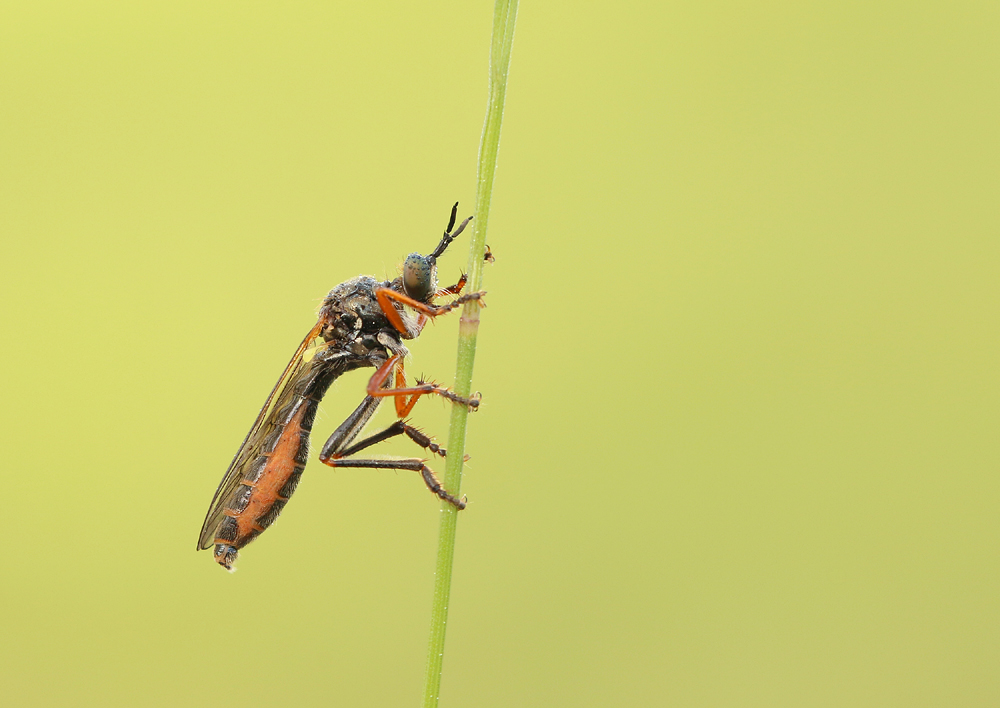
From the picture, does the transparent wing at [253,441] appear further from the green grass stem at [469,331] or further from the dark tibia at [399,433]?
the green grass stem at [469,331]

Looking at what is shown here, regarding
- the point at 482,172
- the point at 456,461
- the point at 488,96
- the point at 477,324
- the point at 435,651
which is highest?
the point at 488,96

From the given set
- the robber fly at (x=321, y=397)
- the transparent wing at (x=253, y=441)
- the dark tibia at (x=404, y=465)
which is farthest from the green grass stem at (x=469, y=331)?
the transparent wing at (x=253, y=441)

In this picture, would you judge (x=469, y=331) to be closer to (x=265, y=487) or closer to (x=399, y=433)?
(x=399, y=433)

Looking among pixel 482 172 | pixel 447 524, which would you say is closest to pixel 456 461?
pixel 447 524

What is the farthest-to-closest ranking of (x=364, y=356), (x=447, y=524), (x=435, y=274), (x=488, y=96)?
(x=364, y=356)
(x=435, y=274)
(x=447, y=524)
(x=488, y=96)

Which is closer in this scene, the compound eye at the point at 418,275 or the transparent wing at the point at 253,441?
the compound eye at the point at 418,275

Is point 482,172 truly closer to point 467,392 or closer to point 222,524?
point 467,392

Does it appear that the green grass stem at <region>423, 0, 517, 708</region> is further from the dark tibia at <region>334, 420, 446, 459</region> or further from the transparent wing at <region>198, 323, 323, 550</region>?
the transparent wing at <region>198, 323, 323, 550</region>
